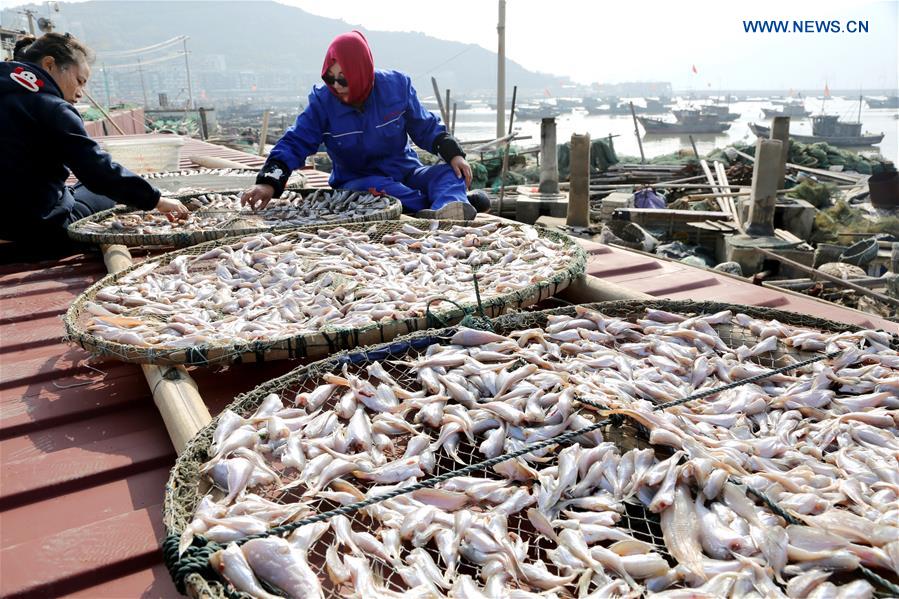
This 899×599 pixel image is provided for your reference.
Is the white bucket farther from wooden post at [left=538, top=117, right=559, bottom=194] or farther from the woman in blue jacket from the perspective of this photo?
wooden post at [left=538, top=117, right=559, bottom=194]

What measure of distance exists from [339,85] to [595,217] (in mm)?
10514

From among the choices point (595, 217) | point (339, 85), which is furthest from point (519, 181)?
point (339, 85)

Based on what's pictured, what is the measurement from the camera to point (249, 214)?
5680 millimetres

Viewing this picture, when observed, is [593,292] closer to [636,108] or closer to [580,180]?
[580,180]

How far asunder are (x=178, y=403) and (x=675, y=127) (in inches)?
2667

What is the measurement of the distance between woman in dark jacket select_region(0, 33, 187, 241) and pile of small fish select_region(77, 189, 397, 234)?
0.92 feet

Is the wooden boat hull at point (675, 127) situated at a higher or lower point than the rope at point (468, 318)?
higher

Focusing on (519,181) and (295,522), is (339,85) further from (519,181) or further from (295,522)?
(519,181)

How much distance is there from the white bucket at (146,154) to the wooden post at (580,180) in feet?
23.6

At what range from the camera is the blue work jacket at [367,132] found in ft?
20.3

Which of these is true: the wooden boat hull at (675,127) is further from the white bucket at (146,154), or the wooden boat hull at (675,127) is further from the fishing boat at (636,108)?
the white bucket at (146,154)

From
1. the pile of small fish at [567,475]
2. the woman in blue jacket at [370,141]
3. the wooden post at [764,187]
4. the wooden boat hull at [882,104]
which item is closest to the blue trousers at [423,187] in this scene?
the woman in blue jacket at [370,141]

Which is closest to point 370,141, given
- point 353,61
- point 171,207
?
point 353,61

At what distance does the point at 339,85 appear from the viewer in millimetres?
6039
